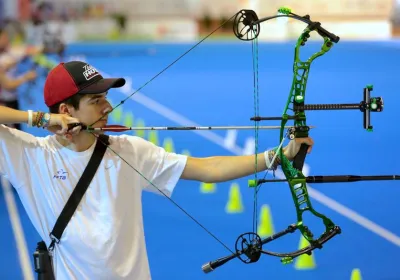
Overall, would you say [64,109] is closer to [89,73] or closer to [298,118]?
[89,73]

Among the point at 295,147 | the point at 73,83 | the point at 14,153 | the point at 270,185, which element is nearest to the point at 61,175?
the point at 14,153

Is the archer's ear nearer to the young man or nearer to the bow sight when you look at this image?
the young man

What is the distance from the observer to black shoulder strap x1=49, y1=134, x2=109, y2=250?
2.87 metres

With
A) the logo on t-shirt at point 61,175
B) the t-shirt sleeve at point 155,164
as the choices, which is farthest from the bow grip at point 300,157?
the logo on t-shirt at point 61,175

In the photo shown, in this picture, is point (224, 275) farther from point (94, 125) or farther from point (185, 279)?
point (94, 125)

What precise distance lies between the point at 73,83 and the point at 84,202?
17.3 inches

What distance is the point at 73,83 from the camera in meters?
2.92

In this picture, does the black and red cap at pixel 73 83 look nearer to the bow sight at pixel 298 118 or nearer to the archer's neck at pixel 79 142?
the archer's neck at pixel 79 142

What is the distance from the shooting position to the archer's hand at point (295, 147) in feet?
9.37

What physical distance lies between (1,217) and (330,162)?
3.31 m

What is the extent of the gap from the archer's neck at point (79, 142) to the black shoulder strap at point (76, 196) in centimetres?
5

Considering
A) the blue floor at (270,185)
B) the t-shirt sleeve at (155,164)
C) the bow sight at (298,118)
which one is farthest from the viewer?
the blue floor at (270,185)

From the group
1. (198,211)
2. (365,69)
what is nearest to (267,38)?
(365,69)

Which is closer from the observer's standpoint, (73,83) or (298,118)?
(298,118)
